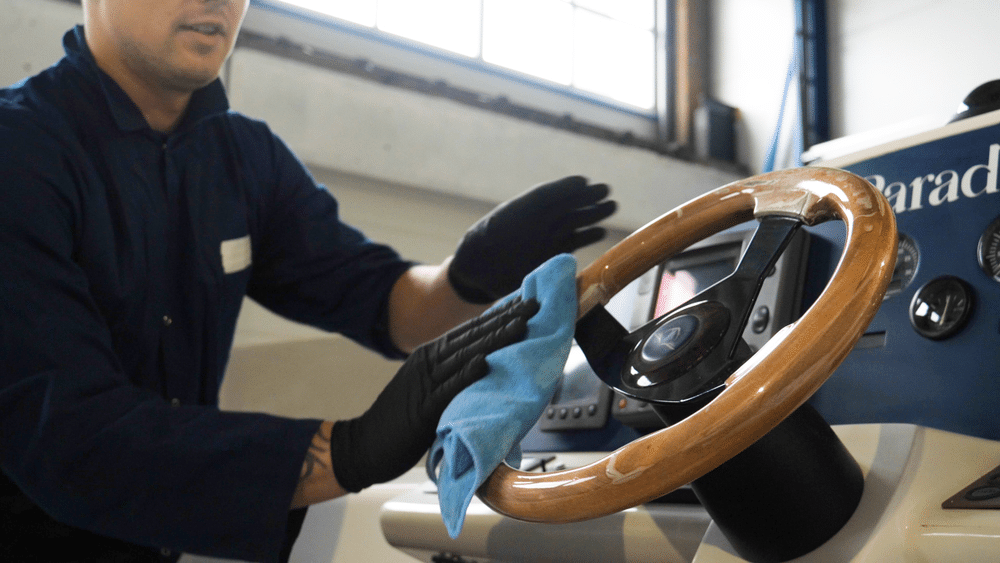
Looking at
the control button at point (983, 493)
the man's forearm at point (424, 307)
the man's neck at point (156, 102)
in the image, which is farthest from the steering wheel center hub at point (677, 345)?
the man's neck at point (156, 102)

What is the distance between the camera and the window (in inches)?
99.1

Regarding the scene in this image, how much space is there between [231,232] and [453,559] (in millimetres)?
609

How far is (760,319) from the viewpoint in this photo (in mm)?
821

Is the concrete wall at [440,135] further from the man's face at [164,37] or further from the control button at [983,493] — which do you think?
the control button at [983,493]

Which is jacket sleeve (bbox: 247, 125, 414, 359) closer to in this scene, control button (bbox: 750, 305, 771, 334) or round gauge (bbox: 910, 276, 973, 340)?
control button (bbox: 750, 305, 771, 334)

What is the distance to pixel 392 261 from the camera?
130 cm

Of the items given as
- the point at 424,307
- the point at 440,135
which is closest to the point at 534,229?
the point at 424,307

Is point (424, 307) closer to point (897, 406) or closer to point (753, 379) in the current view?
point (897, 406)

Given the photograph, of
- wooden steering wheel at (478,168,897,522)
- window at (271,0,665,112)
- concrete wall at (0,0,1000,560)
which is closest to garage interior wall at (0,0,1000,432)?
concrete wall at (0,0,1000,560)

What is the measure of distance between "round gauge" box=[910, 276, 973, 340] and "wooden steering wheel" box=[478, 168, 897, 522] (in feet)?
0.81

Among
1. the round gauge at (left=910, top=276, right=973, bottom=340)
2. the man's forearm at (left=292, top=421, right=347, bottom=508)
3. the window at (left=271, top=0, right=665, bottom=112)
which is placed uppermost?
the window at (left=271, top=0, right=665, bottom=112)

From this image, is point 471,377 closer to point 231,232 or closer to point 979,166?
point 979,166

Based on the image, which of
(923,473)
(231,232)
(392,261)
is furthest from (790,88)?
(923,473)

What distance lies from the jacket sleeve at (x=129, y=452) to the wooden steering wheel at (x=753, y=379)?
31 centimetres
